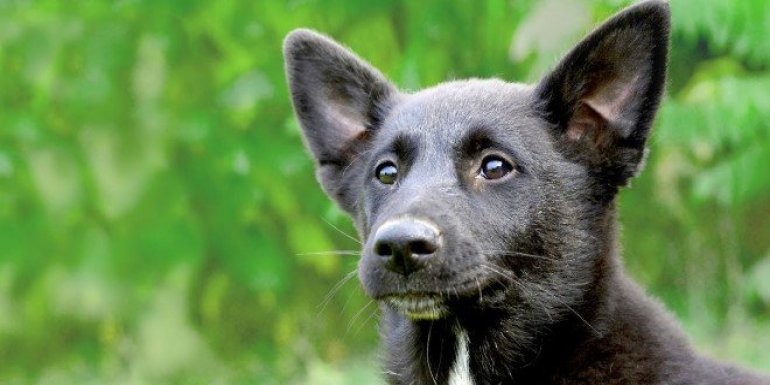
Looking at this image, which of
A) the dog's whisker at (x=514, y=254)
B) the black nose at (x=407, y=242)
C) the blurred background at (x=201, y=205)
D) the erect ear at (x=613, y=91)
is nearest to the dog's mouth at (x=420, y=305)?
the black nose at (x=407, y=242)

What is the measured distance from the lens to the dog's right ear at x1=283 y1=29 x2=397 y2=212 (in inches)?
195

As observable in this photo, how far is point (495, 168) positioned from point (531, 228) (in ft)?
0.86

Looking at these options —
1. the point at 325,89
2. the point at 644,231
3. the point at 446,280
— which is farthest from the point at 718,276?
the point at 446,280

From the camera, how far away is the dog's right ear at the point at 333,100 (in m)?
4.95

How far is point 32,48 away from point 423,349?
21.2 ft

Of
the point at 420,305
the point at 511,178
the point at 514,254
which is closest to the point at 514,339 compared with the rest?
the point at 514,254

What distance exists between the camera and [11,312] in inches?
428

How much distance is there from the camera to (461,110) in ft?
14.6

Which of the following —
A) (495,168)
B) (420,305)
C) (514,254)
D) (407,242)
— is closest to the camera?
(407,242)

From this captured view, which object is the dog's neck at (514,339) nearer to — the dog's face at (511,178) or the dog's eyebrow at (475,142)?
the dog's face at (511,178)

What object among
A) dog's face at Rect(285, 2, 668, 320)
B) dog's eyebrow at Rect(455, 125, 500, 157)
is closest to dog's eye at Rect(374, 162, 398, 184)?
dog's face at Rect(285, 2, 668, 320)

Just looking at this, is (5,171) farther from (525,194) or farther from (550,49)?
(525,194)

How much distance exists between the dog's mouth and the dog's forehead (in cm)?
64

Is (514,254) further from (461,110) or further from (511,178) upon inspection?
(461,110)
